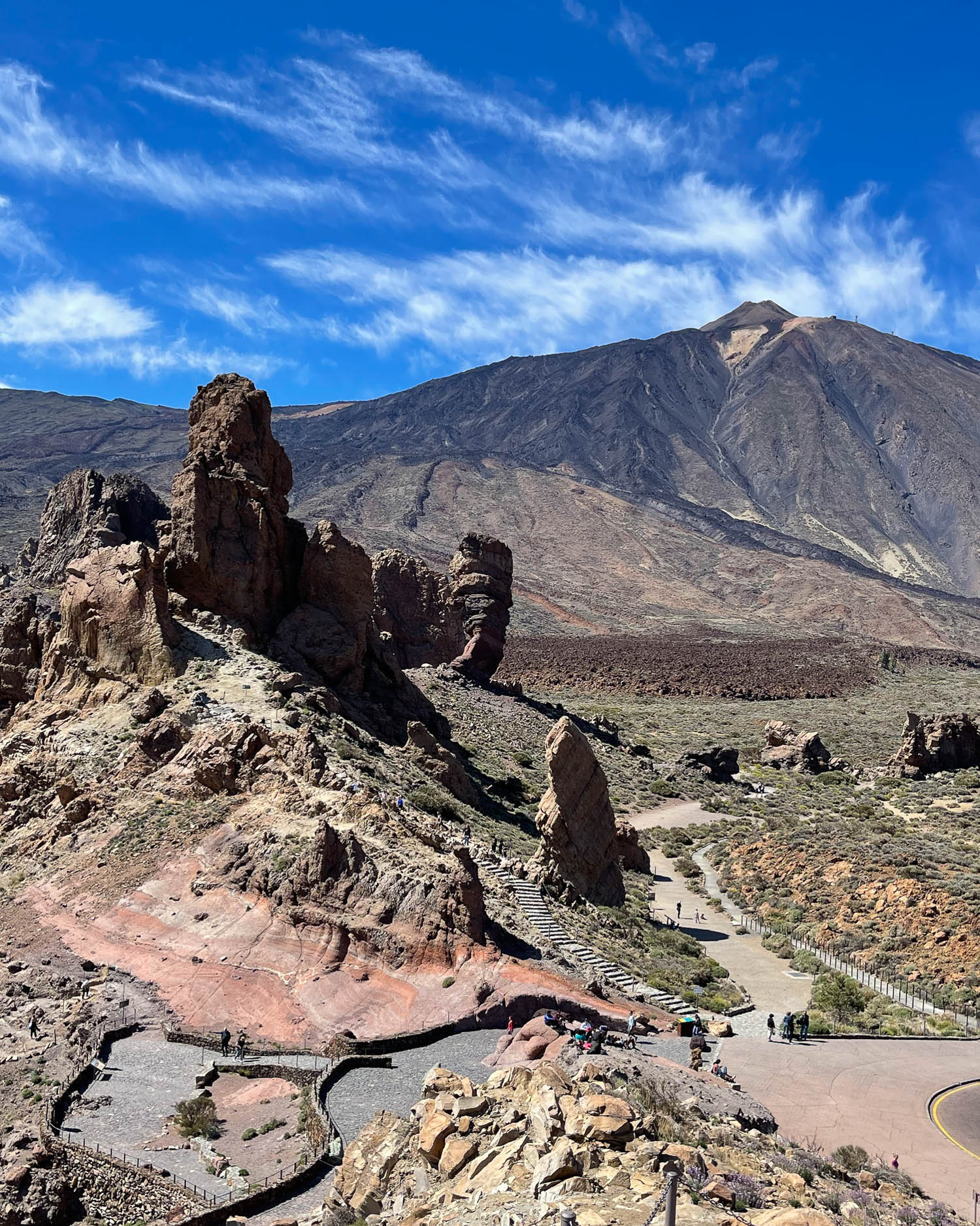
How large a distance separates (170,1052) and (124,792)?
8012 mm

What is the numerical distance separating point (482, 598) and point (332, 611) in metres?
28.7

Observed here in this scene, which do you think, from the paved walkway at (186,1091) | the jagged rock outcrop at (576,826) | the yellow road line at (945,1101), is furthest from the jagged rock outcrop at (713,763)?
the paved walkway at (186,1091)

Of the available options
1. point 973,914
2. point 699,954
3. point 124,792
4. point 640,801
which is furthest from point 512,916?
point 640,801

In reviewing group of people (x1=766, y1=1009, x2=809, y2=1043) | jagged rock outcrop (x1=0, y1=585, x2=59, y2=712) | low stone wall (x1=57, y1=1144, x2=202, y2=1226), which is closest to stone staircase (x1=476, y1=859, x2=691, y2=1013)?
group of people (x1=766, y1=1009, x2=809, y2=1043)

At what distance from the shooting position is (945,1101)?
54.8 ft

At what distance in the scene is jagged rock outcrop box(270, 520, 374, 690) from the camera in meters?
32.7

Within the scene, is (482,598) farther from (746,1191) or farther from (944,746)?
(746,1191)

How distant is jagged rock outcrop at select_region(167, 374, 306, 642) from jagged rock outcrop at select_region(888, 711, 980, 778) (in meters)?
31.5

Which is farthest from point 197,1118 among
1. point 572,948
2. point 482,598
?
point 482,598

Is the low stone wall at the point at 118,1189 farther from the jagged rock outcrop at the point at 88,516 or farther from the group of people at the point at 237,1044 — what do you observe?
the jagged rock outcrop at the point at 88,516

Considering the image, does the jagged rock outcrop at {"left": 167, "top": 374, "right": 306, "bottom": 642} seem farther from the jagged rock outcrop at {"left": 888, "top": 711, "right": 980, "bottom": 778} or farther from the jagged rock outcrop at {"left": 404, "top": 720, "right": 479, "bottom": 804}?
the jagged rock outcrop at {"left": 888, "top": 711, "right": 980, "bottom": 778}

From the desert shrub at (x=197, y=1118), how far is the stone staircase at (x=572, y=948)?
873 centimetres

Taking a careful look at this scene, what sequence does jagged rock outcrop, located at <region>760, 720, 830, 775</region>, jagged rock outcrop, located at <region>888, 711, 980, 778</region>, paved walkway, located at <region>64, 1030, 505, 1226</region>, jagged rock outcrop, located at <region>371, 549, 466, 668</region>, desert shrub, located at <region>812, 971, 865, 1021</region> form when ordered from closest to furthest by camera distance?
paved walkway, located at <region>64, 1030, 505, 1226</region>
desert shrub, located at <region>812, 971, 865, 1021</region>
jagged rock outcrop, located at <region>888, 711, 980, 778</region>
jagged rock outcrop, located at <region>760, 720, 830, 775</region>
jagged rock outcrop, located at <region>371, 549, 466, 668</region>

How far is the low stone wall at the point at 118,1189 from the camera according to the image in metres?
13.6
